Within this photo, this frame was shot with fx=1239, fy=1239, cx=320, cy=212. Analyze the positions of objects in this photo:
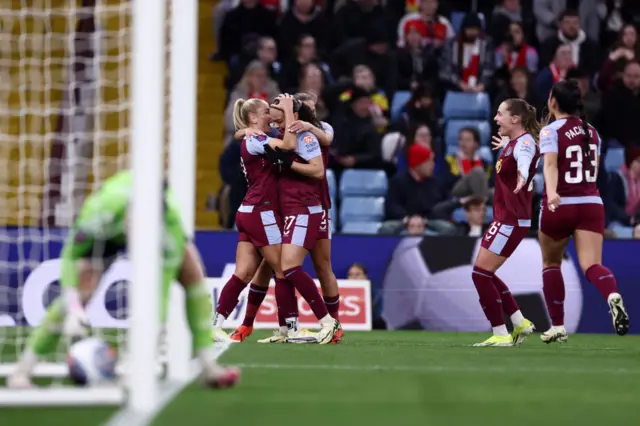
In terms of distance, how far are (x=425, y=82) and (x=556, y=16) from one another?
264 cm

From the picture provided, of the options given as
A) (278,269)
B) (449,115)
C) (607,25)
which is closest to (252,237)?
(278,269)

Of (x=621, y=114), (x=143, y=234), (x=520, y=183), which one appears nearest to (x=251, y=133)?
(x=520, y=183)

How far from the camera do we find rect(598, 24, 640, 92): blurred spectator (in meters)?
17.6

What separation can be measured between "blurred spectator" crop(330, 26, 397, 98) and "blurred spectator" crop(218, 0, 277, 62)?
3.88ft

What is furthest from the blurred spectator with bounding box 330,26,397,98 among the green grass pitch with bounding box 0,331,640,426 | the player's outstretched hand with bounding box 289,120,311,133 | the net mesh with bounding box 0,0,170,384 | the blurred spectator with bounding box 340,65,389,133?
the green grass pitch with bounding box 0,331,640,426

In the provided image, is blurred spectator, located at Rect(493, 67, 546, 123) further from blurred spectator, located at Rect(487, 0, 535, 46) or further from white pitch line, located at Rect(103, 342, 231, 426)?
white pitch line, located at Rect(103, 342, 231, 426)

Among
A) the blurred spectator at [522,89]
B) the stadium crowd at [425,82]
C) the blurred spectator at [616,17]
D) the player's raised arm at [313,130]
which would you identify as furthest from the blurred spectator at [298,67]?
the player's raised arm at [313,130]

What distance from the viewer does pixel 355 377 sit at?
7176 mm

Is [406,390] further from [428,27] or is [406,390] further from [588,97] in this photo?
[428,27]

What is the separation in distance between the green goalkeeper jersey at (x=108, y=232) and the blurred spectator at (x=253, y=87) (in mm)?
10068

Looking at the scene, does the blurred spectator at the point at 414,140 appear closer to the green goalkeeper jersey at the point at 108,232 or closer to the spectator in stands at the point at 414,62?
the spectator in stands at the point at 414,62

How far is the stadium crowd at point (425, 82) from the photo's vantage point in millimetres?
15750

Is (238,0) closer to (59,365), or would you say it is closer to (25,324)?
(25,324)

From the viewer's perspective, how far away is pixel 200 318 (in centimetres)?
631
